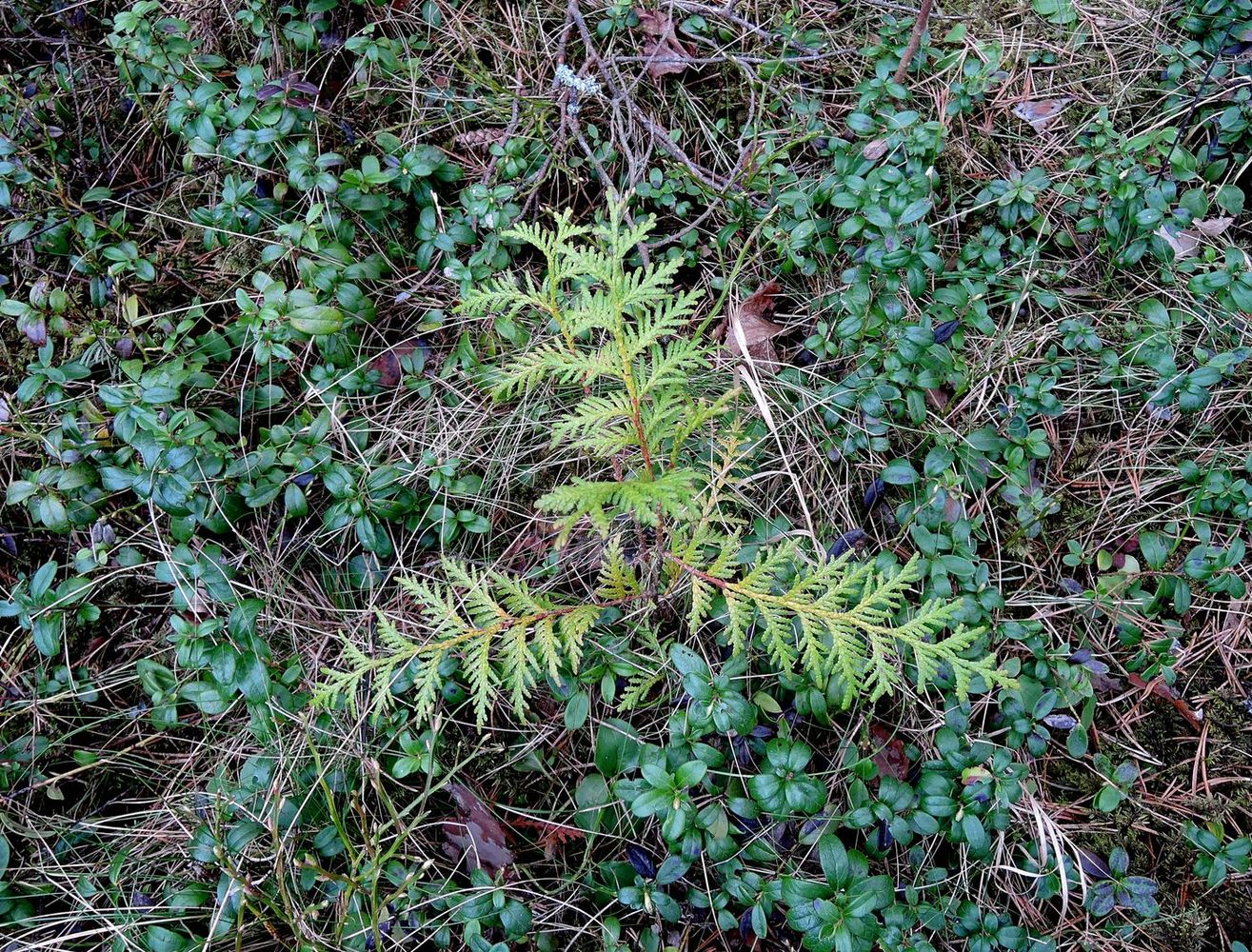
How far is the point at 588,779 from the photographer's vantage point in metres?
2.45

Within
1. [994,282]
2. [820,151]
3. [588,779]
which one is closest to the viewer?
[588,779]

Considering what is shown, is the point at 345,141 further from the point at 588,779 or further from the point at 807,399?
the point at 588,779

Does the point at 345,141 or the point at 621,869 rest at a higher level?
the point at 345,141

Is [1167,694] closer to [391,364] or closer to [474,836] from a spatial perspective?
[474,836]

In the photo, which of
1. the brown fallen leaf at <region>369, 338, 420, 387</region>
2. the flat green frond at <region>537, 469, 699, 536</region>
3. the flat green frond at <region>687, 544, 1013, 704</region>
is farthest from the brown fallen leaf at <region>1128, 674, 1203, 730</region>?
the brown fallen leaf at <region>369, 338, 420, 387</region>

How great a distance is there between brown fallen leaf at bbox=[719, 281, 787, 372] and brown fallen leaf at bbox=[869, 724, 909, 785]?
123cm

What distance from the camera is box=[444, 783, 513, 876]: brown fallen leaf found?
2404mm

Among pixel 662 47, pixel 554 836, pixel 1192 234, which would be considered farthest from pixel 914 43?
pixel 554 836

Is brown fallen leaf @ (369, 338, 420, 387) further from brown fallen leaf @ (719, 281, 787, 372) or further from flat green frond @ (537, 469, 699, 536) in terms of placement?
flat green frond @ (537, 469, 699, 536)

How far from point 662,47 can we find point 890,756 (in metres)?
2.80

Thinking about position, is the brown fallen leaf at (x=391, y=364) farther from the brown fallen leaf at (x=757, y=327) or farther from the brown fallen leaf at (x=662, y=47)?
the brown fallen leaf at (x=662, y=47)

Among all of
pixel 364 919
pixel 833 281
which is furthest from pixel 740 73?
pixel 364 919

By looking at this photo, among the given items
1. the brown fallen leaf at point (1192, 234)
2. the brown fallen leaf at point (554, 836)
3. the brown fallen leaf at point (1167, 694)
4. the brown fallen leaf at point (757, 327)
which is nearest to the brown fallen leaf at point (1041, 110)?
the brown fallen leaf at point (1192, 234)

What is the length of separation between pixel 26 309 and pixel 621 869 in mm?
2804
